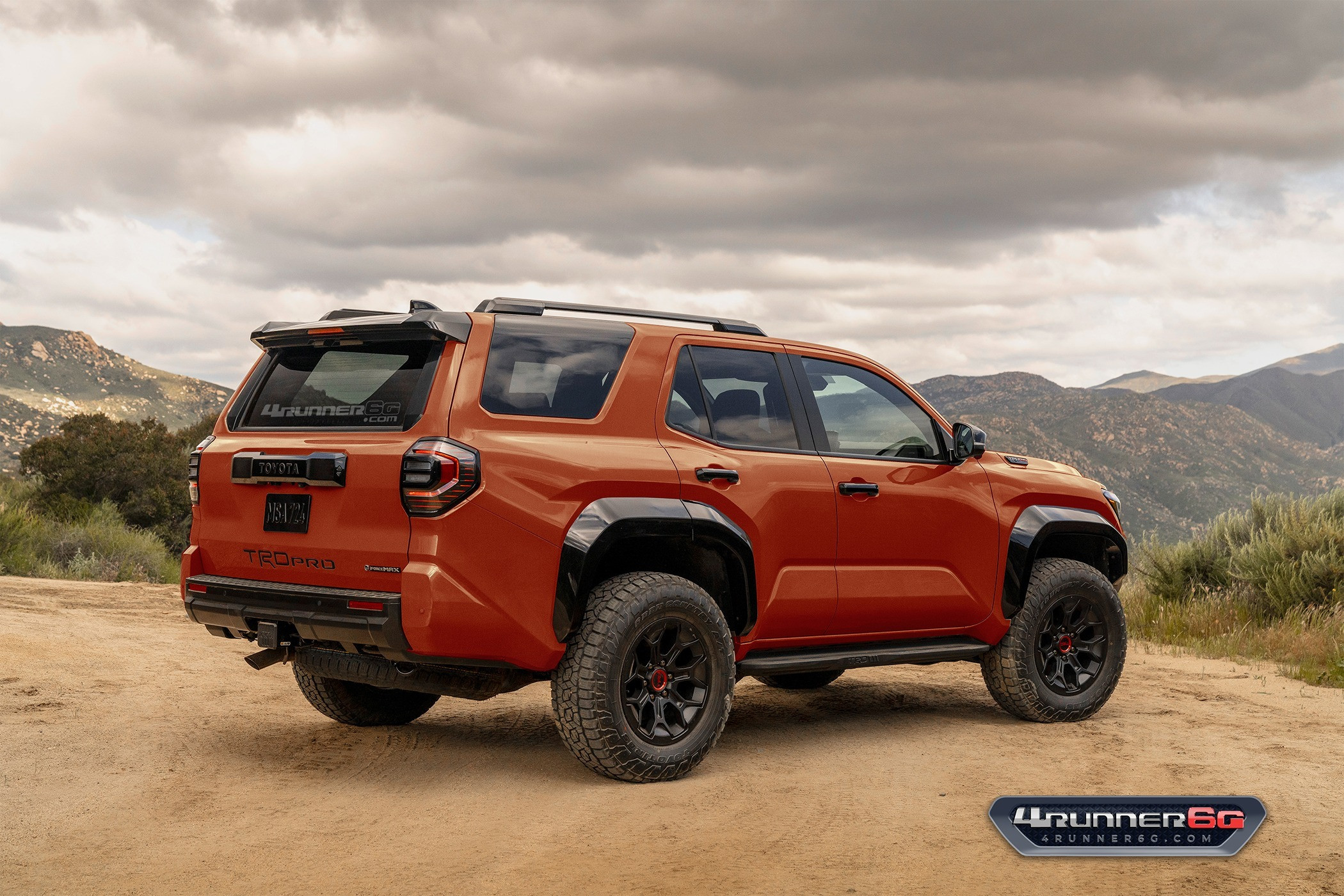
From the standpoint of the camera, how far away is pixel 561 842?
4.57 m

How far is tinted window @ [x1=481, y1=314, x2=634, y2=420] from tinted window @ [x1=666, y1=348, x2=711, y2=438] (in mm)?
302

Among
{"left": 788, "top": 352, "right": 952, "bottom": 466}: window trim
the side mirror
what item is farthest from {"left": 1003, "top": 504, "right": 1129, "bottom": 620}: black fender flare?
{"left": 788, "top": 352, "right": 952, "bottom": 466}: window trim

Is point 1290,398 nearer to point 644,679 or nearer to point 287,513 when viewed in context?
point 644,679

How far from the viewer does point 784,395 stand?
250 inches

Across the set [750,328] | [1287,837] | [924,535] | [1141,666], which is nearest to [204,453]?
[750,328]

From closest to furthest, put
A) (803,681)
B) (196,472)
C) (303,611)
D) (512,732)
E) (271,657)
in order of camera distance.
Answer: (303,611), (271,657), (196,472), (512,732), (803,681)

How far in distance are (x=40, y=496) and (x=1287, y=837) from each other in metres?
20.6

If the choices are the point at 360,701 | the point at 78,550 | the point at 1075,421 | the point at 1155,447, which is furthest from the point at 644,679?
the point at 1155,447

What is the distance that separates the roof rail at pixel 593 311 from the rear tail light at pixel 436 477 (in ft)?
2.72

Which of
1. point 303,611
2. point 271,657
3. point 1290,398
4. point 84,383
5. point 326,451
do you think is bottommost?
point 271,657

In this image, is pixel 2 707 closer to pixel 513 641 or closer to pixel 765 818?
pixel 513 641

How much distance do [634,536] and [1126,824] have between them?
231cm

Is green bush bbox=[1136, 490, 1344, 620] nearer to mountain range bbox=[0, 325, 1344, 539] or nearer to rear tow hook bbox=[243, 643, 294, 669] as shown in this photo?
rear tow hook bbox=[243, 643, 294, 669]

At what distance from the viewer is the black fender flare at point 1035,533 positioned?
6.97 m
